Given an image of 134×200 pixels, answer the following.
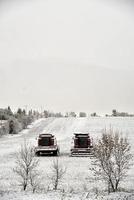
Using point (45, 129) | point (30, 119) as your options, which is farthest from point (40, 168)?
point (30, 119)

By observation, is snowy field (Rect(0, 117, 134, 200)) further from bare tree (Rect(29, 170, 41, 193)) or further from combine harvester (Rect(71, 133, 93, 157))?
combine harvester (Rect(71, 133, 93, 157))

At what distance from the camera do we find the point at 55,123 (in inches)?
2714

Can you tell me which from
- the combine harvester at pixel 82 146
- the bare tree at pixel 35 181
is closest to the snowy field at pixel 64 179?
the bare tree at pixel 35 181

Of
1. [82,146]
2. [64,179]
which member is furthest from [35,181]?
[82,146]

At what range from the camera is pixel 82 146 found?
37.6m

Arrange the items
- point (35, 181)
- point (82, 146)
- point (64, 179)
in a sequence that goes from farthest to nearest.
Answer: point (82, 146)
point (64, 179)
point (35, 181)

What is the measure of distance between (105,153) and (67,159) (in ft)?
34.5

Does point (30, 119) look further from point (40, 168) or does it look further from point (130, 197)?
point (130, 197)

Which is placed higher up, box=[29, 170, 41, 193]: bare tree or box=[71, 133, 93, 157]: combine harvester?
box=[71, 133, 93, 157]: combine harvester

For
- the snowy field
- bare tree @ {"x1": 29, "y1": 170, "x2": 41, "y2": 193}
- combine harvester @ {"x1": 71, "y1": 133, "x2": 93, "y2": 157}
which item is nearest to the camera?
the snowy field

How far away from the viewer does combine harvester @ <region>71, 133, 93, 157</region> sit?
35469 mm

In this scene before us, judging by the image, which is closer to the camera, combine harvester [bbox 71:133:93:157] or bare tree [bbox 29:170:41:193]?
bare tree [bbox 29:170:41:193]

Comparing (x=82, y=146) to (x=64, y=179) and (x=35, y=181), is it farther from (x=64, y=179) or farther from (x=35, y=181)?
(x=35, y=181)

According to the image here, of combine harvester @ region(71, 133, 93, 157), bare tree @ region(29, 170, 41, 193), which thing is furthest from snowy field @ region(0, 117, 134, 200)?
combine harvester @ region(71, 133, 93, 157)
